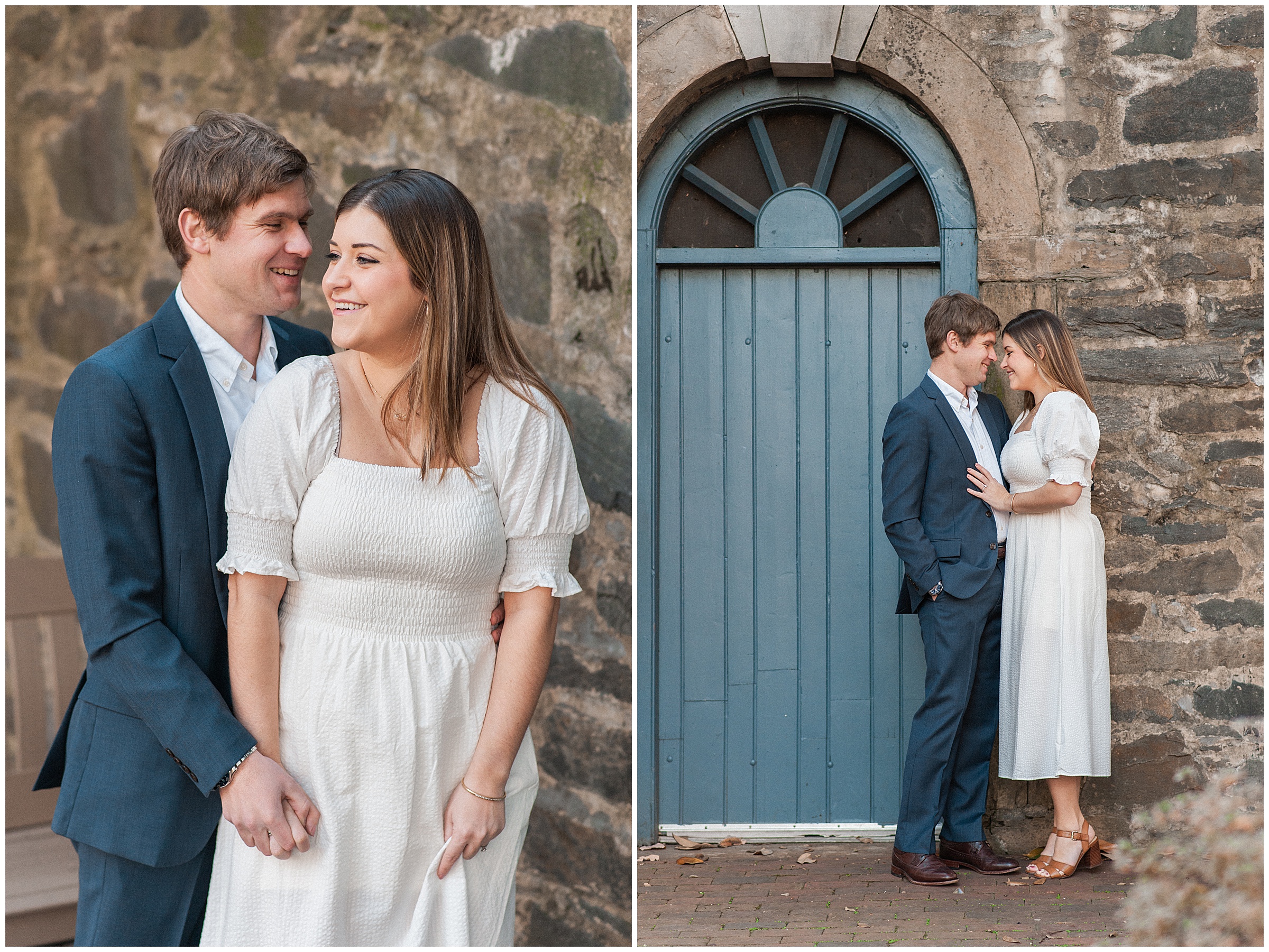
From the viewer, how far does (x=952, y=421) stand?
3.78 metres

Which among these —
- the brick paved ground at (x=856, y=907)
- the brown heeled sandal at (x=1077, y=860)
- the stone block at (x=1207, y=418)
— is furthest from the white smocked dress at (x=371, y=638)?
the stone block at (x=1207, y=418)

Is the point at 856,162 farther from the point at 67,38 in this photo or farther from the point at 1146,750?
the point at 67,38

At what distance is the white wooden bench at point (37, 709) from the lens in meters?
3.00

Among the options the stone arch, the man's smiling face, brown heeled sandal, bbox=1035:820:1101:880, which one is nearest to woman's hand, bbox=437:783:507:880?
Result: the man's smiling face

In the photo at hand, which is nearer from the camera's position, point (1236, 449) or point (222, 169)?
point (222, 169)

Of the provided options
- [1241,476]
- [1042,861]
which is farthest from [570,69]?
[1042,861]

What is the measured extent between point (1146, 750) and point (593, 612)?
2.15 m

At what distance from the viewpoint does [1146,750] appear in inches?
158

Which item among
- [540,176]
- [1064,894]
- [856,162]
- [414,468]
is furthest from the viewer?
[856,162]

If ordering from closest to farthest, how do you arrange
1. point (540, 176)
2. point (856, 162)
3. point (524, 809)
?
1. point (524, 809)
2. point (540, 176)
3. point (856, 162)

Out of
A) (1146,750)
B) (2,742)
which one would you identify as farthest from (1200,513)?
(2,742)

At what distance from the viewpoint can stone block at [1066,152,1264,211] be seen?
3.96 metres

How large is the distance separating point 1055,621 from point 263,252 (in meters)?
2.82

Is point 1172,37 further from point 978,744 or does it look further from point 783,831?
point 783,831
